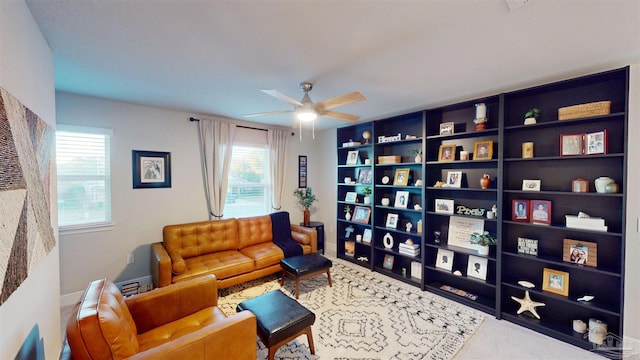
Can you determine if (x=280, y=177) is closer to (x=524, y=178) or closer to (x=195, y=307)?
(x=195, y=307)

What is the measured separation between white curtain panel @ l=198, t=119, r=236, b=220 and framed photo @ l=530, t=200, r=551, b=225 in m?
3.99

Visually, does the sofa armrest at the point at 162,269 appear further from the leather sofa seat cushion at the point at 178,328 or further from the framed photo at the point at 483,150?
the framed photo at the point at 483,150

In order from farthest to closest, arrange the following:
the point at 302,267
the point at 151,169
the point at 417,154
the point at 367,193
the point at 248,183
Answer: the point at 248,183, the point at 367,193, the point at 417,154, the point at 151,169, the point at 302,267

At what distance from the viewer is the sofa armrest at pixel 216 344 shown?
A: 1332 millimetres

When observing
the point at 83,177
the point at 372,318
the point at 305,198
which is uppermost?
the point at 83,177

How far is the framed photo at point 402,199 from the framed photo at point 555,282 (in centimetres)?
165

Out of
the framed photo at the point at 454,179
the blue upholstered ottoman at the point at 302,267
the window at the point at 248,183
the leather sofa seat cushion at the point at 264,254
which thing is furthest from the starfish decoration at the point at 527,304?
the window at the point at 248,183

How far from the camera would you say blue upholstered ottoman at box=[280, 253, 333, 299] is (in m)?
3.08

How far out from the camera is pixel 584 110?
2260 mm

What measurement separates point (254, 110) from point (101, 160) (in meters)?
1.99

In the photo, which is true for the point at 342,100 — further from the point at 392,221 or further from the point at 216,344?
the point at 392,221

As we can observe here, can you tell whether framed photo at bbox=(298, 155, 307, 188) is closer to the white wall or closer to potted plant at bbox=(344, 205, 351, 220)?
potted plant at bbox=(344, 205, 351, 220)

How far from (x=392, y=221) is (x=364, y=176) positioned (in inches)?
34.7

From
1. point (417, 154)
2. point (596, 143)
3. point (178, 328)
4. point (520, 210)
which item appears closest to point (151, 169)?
point (178, 328)
